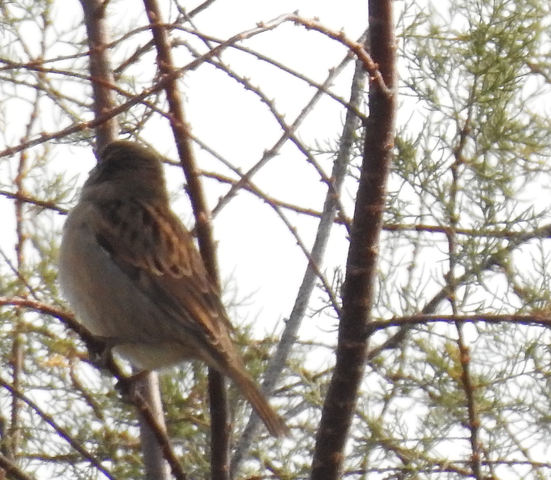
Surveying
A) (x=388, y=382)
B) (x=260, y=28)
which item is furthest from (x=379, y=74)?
(x=388, y=382)

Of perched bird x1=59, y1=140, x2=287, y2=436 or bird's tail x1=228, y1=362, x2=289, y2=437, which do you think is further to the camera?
perched bird x1=59, y1=140, x2=287, y2=436

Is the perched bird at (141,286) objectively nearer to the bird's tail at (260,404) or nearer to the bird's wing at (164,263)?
the bird's wing at (164,263)

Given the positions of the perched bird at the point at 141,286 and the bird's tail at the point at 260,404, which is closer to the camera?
the bird's tail at the point at 260,404

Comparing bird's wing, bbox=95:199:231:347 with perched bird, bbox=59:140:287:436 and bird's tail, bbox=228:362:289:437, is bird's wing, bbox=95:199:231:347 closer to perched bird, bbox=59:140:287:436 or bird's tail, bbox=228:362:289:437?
perched bird, bbox=59:140:287:436

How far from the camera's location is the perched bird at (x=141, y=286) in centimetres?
434

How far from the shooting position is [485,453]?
14.6ft

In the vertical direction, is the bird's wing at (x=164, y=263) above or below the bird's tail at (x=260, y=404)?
above

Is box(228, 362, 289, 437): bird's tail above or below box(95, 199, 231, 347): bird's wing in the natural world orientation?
below

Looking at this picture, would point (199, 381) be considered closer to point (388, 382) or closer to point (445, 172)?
point (388, 382)

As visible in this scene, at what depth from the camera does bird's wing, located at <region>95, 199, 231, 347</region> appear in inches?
171

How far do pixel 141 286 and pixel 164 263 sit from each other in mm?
145

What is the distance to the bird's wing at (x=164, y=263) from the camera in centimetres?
434

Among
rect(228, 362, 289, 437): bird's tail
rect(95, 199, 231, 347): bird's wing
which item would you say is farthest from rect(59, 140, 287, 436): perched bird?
rect(228, 362, 289, 437): bird's tail

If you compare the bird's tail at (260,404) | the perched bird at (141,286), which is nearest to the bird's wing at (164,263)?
the perched bird at (141,286)
